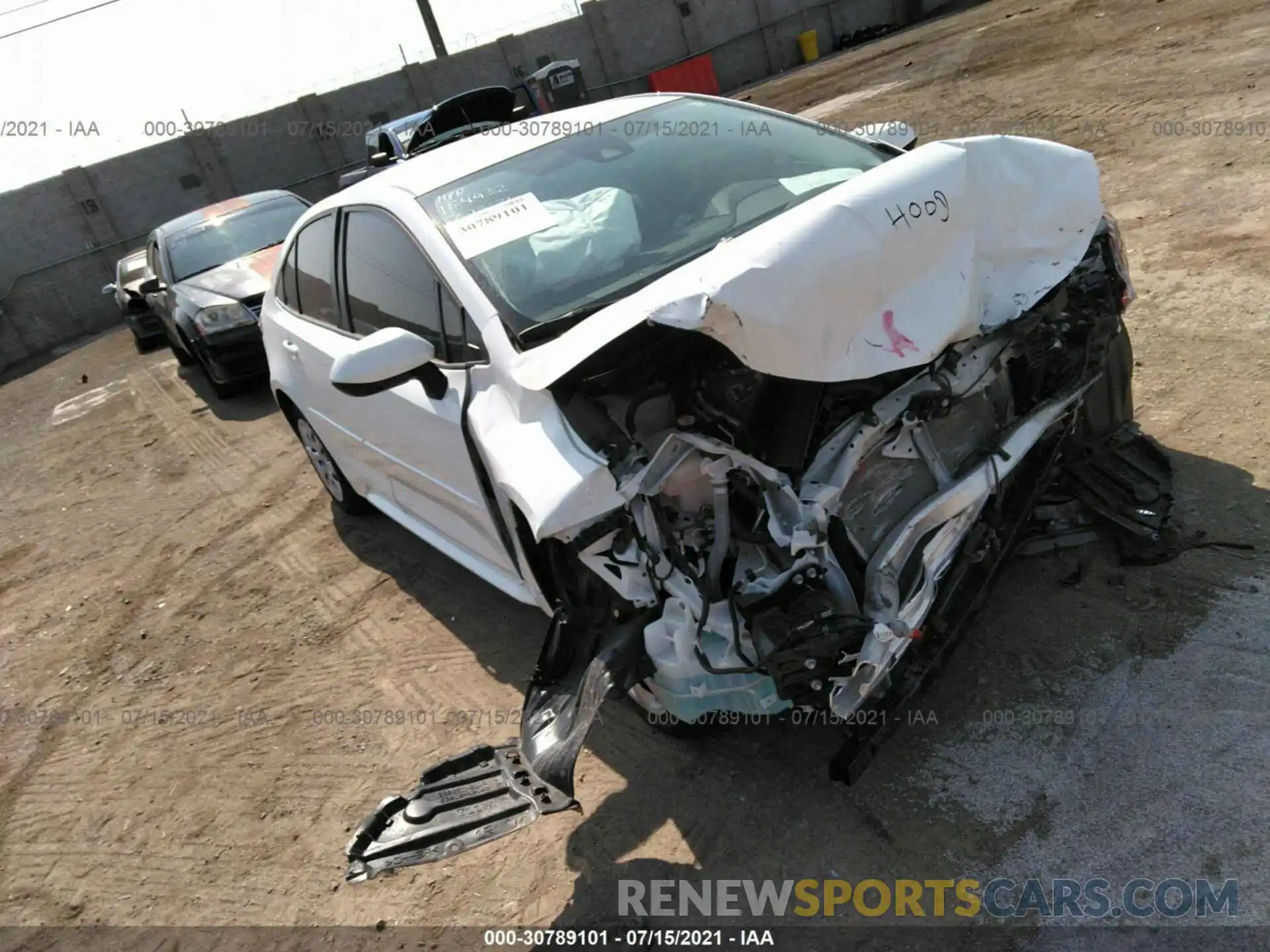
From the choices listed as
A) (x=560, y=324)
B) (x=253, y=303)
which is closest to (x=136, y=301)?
(x=253, y=303)

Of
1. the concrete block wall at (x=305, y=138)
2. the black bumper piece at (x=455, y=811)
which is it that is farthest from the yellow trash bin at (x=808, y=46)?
the black bumper piece at (x=455, y=811)

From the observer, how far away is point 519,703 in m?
3.74

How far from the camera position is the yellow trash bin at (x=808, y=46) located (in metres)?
23.3

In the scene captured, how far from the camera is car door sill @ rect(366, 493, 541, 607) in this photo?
3.52 metres

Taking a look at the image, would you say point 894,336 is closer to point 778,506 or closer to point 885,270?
point 885,270

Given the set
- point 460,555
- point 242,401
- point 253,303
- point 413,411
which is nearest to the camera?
point 413,411

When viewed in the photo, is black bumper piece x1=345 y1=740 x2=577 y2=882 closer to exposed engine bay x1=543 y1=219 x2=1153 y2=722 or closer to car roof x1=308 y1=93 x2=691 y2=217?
exposed engine bay x1=543 y1=219 x2=1153 y2=722

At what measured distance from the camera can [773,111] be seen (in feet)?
13.8

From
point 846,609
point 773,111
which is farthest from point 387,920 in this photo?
point 773,111

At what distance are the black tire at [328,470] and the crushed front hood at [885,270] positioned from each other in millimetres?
2747

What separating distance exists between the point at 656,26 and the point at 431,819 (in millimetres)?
24116

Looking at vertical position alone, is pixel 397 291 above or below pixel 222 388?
above

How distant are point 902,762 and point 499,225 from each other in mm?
2299

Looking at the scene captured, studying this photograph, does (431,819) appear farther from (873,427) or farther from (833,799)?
(873,427)
